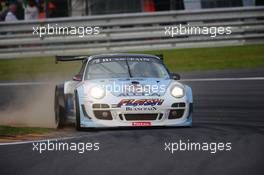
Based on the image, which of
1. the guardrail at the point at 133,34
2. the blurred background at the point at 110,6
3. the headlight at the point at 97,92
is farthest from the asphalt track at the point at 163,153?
the blurred background at the point at 110,6

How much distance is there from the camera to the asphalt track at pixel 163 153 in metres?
7.09

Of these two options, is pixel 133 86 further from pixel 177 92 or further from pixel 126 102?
pixel 177 92

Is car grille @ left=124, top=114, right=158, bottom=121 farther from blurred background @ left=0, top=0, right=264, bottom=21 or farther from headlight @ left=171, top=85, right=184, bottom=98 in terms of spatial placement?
blurred background @ left=0, top=0, right=264, bottom=21

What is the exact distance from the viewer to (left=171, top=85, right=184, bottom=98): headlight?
10.1 m

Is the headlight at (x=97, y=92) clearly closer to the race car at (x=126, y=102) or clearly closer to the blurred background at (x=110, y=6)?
the race car at (x=126, y=102)

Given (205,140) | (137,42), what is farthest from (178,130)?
(137,42)

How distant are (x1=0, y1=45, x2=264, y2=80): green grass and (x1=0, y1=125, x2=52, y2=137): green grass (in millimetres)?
7366

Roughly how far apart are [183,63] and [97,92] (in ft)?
29.0

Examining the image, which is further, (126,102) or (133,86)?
(133,86)

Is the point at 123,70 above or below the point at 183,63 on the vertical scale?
above

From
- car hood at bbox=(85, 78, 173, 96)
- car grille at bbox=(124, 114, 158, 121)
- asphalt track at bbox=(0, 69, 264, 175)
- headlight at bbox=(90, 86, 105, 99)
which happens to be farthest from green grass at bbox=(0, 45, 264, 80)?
car grille at bbox=(124, 114, 158, 121)

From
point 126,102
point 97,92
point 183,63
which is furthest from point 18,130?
point 183,63

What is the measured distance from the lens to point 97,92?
1001 centimetres

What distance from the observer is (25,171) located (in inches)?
279
